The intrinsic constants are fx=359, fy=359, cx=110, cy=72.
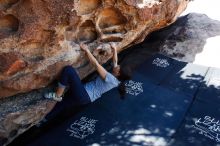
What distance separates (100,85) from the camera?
20.6 ft

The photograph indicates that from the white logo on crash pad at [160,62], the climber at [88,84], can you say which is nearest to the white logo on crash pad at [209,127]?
the climber at [88,84]

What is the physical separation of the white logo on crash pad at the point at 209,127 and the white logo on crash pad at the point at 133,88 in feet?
4.23

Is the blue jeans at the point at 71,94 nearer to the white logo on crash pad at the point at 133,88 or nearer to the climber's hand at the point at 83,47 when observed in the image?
the climber's hand at the point at 83,47

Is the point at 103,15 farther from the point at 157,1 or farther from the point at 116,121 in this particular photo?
the point at 116,121

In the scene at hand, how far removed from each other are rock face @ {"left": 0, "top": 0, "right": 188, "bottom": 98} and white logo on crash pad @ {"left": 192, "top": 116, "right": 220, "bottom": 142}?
2033 millimetres

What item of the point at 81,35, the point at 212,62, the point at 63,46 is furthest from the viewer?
the point at 212,62

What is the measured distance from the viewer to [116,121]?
5977 mm

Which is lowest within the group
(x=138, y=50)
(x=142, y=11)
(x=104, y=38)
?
(x=138, y=50)

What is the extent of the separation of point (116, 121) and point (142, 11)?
2090mm

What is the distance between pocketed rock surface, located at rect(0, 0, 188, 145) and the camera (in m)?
5.21

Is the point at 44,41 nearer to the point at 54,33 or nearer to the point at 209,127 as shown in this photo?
the point at 54,33

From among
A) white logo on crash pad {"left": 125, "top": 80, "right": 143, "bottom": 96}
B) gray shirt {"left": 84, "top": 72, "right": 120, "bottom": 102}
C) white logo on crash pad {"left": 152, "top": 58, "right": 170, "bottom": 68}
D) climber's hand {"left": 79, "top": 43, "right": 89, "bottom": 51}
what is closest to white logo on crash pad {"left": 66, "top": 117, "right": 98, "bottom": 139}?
gray shirt {"left": 84, "top": 72, "right": 120, "bottom": 102}

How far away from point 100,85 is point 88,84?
210 mm

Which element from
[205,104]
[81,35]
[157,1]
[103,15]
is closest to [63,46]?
[81,35]
